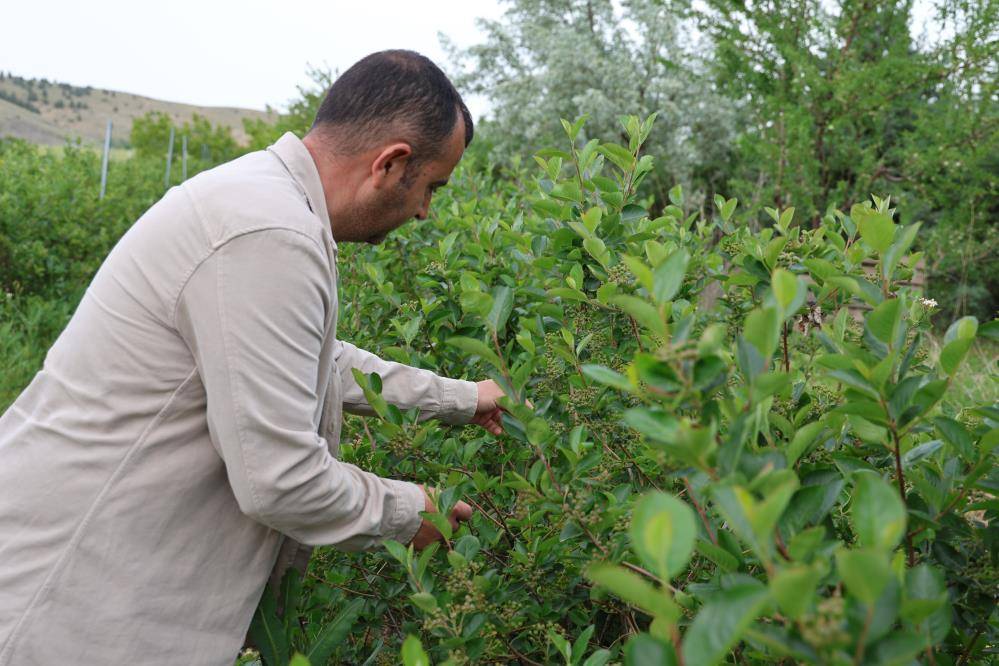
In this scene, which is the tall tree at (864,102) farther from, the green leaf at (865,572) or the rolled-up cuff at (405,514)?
the green leaf at (865,572)

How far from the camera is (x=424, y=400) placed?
223cm

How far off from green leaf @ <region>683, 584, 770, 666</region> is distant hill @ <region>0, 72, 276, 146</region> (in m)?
89.7

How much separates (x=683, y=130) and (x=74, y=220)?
1083 cm

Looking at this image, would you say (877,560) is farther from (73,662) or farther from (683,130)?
(683,130)

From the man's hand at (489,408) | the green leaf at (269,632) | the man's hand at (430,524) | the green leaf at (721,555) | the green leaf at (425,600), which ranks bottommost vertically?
the green leaf at (269,632)

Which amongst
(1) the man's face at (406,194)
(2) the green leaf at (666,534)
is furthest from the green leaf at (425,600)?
(1) the man's face at (406,194)

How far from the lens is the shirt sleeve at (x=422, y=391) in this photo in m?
2.22

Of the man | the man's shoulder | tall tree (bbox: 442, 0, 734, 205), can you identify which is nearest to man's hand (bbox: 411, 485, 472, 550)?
the man

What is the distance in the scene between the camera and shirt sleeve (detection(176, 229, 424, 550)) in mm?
1555

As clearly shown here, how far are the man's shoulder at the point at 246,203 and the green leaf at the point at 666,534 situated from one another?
1069 millimetres

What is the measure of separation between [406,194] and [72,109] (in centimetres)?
11653

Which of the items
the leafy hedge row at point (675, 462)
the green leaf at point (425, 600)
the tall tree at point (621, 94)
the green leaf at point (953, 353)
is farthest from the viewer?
the tall tree at point (621, 94)

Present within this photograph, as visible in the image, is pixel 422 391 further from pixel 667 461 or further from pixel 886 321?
pixel 886 321

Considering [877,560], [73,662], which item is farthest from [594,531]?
[73,662]
